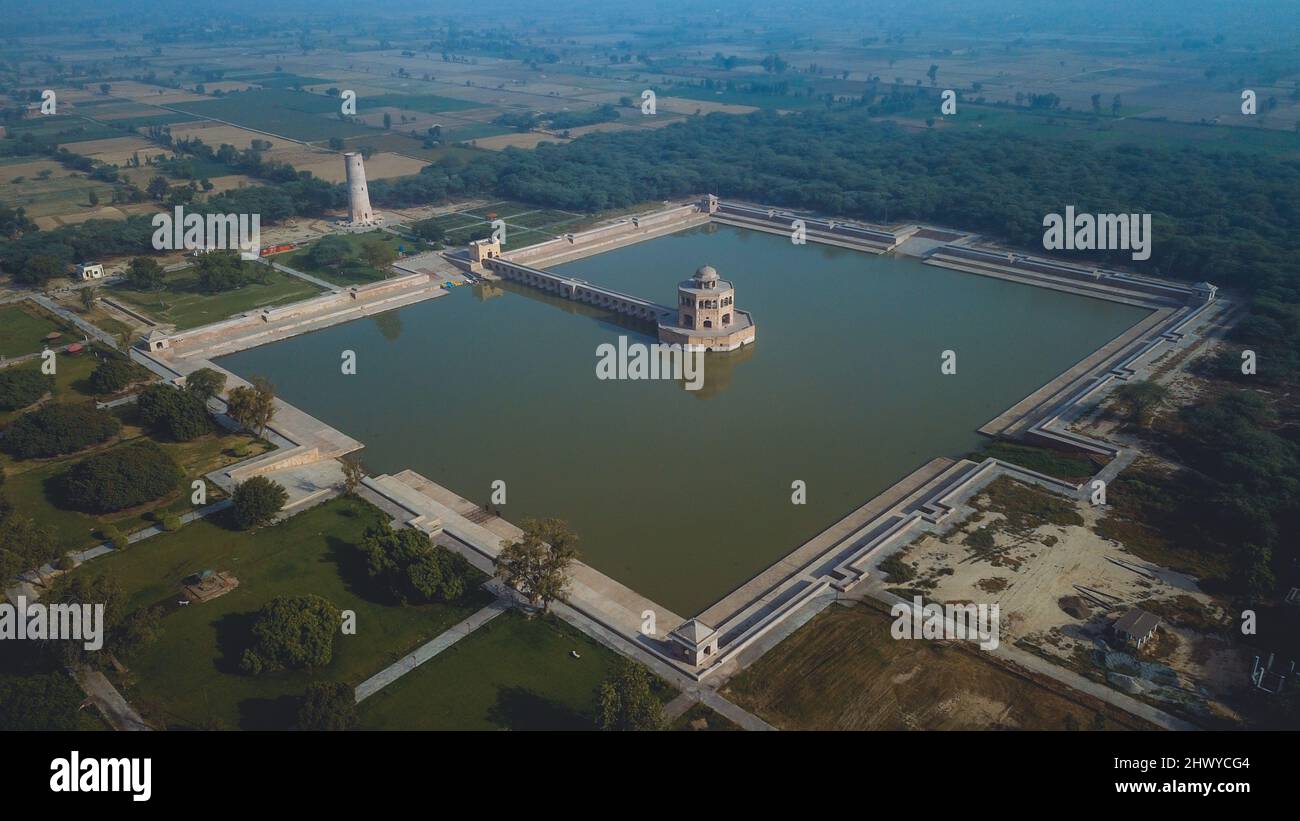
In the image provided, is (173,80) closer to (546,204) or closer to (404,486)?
(546,204)

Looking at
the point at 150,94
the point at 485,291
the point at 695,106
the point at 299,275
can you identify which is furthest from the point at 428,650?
the point at 150,94

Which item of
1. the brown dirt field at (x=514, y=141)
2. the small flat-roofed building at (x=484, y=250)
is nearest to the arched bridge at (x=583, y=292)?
the small flat-roofed building at (x=484, y=250)

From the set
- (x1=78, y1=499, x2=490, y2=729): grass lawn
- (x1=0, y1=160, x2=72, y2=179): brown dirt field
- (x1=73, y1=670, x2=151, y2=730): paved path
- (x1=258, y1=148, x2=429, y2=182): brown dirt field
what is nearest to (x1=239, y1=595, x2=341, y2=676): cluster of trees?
(x1=78, y1=499, x2=490, y2=729): grass lawn

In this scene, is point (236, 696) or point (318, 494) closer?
point (236, 696)

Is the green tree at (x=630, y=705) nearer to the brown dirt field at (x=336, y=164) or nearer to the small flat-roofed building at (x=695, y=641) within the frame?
the small flat-roofed building at (x=695, y=641)

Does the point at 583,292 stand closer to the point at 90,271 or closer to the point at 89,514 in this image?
the point at 89,514
